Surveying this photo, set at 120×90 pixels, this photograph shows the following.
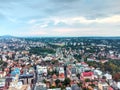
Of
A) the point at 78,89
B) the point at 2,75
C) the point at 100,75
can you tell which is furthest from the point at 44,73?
the point at 78,89

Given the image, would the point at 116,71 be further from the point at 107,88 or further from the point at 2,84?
the point at 2,84

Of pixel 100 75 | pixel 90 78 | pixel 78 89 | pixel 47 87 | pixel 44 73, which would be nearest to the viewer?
pixel 78 89

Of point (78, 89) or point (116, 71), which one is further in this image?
point (116, 71)

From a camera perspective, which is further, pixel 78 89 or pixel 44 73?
pixel 44 73

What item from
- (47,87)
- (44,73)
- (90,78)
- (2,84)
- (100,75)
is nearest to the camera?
(47,87)

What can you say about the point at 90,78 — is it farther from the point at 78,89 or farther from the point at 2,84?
the point at 2,84

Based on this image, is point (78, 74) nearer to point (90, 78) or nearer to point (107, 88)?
point (90, 78)

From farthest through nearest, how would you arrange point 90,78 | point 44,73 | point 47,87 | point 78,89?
point 44,73 < point 90,78 < point 47,87 < point 78,89

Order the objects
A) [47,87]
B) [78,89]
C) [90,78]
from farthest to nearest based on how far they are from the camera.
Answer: [90,78]
[47,87]
[78,89]

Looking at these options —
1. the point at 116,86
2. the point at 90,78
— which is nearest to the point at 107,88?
the point at 116,86
